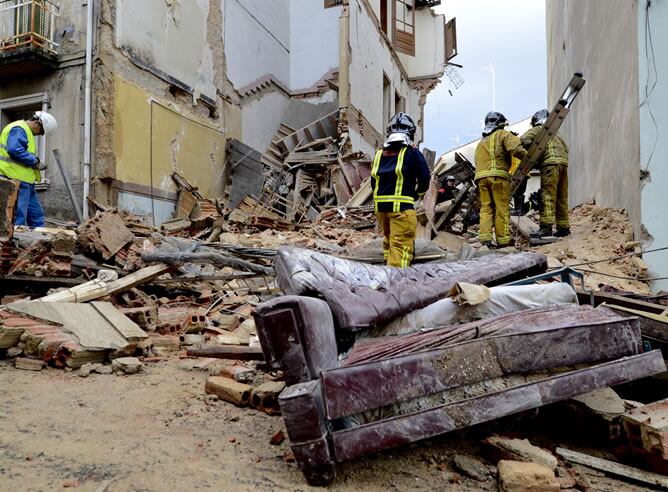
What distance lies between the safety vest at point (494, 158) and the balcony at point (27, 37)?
820 cm

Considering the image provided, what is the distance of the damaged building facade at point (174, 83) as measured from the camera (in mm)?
8977

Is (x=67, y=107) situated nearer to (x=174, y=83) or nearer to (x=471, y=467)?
(x=174, y=83)

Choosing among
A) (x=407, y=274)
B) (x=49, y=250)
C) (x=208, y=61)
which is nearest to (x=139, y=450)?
(x=407, y=274)

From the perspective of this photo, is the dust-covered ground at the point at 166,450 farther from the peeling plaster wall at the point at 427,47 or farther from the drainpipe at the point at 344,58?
the peeling plaster wall at the point at 427,47

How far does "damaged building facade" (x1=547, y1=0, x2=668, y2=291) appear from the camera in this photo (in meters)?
5.09

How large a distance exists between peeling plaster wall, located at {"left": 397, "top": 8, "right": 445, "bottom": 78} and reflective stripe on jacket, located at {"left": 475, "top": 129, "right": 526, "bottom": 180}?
668 inches

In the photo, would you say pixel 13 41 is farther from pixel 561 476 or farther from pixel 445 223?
pixel 561 476

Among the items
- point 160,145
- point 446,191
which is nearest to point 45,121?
point 160,145

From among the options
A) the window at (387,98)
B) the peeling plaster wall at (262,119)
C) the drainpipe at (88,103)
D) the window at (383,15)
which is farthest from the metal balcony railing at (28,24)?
the window at (383,15)

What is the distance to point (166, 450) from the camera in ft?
7.00

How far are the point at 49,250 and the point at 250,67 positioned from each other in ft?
33.4

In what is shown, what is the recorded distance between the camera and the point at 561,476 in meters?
2.03

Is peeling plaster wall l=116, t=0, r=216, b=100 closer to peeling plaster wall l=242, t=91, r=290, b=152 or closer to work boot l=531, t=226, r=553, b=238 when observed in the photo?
peeling plaster wall l=242, t=91, r=290, b=152

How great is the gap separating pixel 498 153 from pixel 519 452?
16.4 ft
